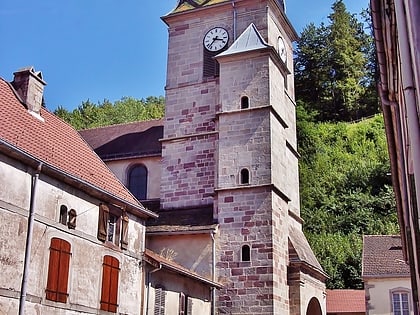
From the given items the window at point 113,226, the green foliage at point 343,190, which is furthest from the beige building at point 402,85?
the green foliage at point 343,190

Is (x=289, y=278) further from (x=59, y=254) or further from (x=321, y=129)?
(x=321, y=129)

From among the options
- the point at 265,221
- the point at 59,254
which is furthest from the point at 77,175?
the point at 265,221

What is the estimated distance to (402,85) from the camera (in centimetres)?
678

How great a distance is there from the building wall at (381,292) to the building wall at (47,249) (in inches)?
506

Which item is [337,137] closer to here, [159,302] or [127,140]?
[127,140]

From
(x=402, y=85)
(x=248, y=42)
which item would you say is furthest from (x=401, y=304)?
(x=402, y=85)

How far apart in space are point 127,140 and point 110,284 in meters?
14.4

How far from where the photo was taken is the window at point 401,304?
25.5 meters

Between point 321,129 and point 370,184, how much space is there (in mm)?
9129

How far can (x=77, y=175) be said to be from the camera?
1502 cm

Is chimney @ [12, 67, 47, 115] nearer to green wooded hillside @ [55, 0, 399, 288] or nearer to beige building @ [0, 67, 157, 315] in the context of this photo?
beige building @ [0, 67, 157, 315]

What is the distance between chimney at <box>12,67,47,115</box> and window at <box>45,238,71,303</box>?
14.0ft

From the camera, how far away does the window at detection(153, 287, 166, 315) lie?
56.4 feet

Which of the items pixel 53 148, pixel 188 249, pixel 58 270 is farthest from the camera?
pixel 188 249
